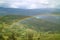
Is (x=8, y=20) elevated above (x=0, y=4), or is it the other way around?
(x=0, y=4)

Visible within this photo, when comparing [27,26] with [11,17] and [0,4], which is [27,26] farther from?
[0,4]

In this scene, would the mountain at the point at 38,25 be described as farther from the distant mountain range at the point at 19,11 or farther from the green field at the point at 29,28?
the distant mountain range at the point at 19,11

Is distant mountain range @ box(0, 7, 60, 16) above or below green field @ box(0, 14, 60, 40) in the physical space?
above

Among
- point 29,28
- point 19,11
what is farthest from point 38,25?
point 19,11

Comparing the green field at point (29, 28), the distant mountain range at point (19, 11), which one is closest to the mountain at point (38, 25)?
the green field at point (29, 28)

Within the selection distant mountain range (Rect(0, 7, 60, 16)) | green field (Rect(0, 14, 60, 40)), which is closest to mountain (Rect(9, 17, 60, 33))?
green field (Rect(0, 14, 60, 40))

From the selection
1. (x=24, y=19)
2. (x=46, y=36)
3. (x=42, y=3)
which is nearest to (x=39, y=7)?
(x=42, y=3)

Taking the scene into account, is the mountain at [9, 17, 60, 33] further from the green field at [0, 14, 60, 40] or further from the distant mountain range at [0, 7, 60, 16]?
the distant mountain range at [0, 7, 60, 16]

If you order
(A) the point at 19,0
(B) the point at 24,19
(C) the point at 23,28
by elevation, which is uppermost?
(A) the point at 19,0
